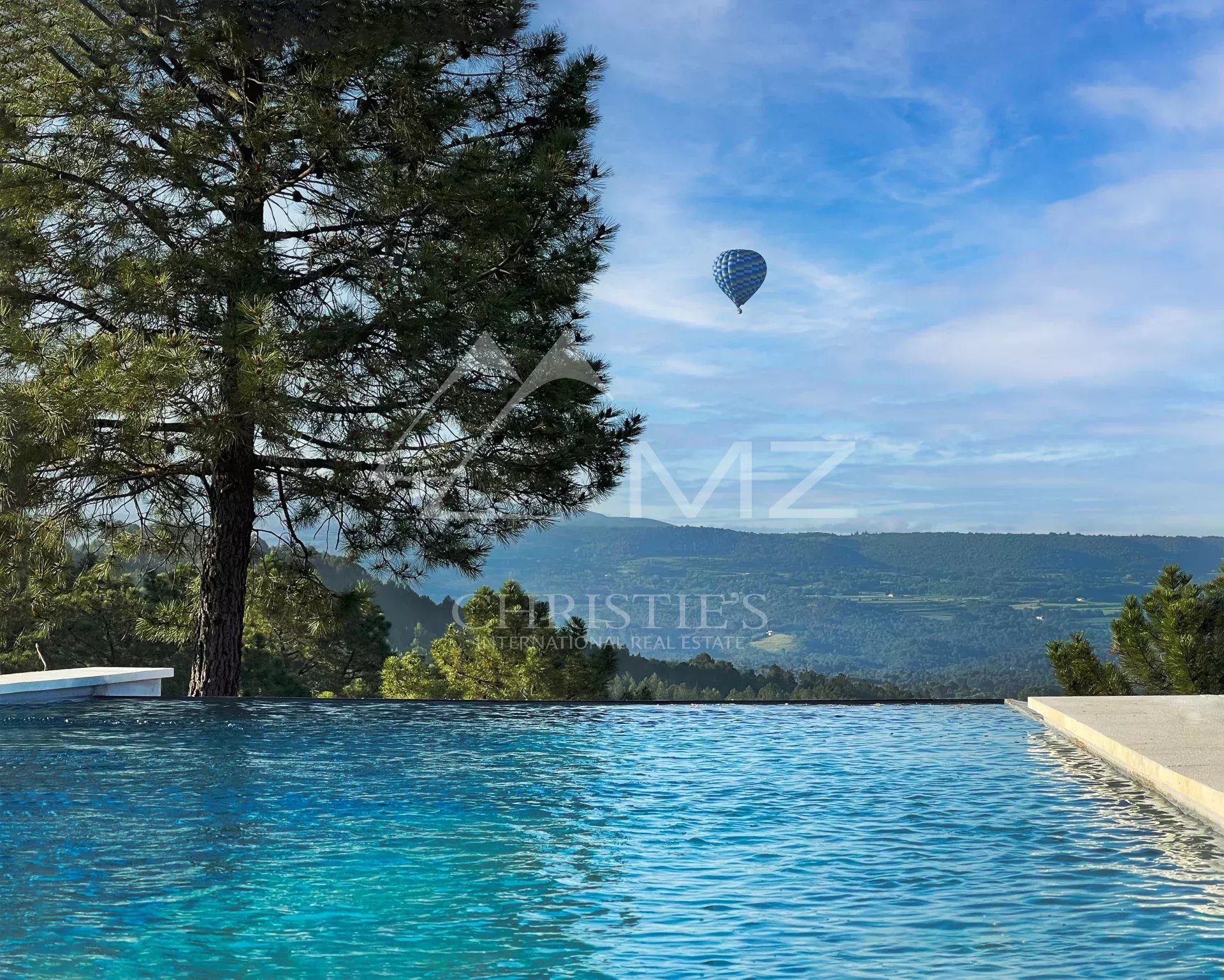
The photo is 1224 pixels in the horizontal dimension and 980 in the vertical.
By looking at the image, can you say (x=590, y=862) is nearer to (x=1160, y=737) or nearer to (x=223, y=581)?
(x=1160, y=737)

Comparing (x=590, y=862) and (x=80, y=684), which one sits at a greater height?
→ (x=80, y=684)

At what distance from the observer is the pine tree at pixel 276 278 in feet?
28.3

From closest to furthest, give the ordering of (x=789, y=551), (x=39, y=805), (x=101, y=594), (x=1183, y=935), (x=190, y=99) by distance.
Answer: (x=1183, y=935) → (x=39, y=805) → (x=190, y=99) → (x=101, y=594) → (x=789, y=551)

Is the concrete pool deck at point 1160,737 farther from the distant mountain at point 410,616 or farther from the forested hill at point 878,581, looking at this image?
the forested hill at point 878,581

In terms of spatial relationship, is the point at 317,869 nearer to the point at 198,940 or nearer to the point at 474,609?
the point at 198,940

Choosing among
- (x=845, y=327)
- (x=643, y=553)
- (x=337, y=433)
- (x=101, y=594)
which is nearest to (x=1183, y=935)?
(x=337, y=433)

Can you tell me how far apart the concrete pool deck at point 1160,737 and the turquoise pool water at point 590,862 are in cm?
14

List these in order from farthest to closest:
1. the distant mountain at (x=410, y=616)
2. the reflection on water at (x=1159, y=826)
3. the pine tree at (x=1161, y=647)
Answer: the distant mountain at (x=410, y=616), the pine tree at (x=1161, y=647), the reflection on water at (x=1159, y=826)

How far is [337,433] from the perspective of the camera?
9.52 meters

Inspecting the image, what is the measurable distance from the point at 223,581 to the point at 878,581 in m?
56.0

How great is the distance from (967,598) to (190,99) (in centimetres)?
5364

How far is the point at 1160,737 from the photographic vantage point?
5953mm

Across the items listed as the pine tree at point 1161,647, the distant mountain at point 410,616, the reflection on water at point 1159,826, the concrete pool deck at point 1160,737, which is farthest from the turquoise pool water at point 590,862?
the distant mountain at point 410,616

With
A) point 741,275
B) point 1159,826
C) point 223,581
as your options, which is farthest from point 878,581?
point 1159,826
